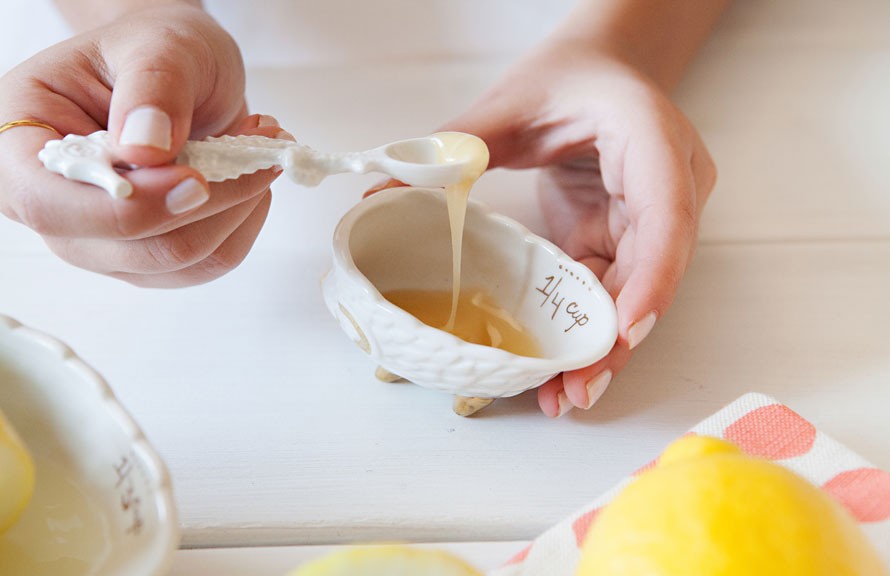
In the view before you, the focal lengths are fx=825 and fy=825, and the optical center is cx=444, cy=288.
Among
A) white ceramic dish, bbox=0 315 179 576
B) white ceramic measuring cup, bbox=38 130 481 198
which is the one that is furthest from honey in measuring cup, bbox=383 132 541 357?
white ceramic dish, bbox=0 315 179 576

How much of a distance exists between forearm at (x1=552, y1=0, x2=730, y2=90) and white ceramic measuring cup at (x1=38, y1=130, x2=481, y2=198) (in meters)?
0.21

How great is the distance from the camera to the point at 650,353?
1.64 ft

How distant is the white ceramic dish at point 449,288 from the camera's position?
1.32ft

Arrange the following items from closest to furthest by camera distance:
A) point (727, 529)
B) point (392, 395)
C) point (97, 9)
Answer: point (727, 529) < point (392, 395) < point (97, 9)

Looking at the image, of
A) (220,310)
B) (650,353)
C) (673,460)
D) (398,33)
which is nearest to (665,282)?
(650,353)

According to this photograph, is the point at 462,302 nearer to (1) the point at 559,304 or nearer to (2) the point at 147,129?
(1) the point at 559,304

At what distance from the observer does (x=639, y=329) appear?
1.43ft

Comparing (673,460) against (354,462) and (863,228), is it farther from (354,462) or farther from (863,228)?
(863,228)

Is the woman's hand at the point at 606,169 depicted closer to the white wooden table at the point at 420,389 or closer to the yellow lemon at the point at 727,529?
the white wooden table at the point at 420,389

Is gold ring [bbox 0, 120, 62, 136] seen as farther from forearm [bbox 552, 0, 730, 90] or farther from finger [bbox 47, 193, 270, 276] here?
forearm [bbox 552, 0, 730, 90]

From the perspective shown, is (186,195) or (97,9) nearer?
(186,195)

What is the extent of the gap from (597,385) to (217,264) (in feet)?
0.78

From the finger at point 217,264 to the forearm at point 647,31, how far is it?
0.26 m

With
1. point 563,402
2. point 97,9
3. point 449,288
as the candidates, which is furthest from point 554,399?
point 97,9
